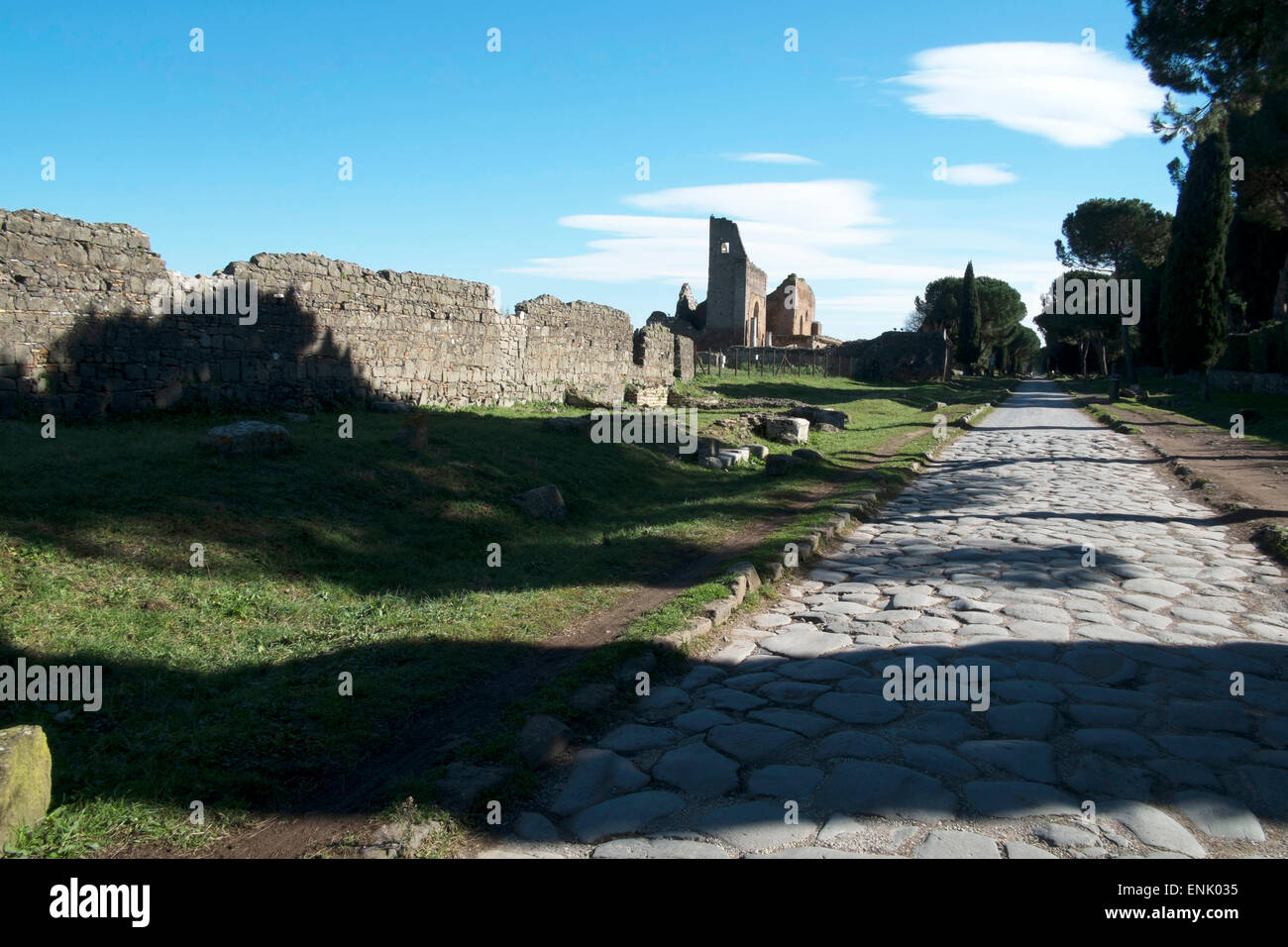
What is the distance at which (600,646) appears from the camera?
5.40 meters

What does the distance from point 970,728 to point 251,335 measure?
1217 centimetres

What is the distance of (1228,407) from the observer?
2831 cm

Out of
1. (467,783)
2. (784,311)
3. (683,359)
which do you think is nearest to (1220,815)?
(467,783)

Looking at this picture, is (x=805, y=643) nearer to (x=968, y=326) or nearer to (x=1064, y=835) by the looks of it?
(x=1064, y=835)

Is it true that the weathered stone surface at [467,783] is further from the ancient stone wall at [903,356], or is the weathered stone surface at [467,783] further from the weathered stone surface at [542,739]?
the ancient stone wall at [903,356]

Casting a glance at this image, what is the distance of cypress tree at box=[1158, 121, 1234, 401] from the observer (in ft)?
102

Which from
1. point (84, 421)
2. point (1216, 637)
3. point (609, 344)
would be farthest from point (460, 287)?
point (1216, 637)

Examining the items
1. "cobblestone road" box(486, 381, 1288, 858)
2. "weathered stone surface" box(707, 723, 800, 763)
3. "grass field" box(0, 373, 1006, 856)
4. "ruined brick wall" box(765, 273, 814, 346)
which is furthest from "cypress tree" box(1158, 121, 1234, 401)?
"weathered stone surface" box(707, 723, 800, 763)

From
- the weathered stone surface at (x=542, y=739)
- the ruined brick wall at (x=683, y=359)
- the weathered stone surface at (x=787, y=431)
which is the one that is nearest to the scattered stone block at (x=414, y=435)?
the weathered stone surface at (x=542, y=739)

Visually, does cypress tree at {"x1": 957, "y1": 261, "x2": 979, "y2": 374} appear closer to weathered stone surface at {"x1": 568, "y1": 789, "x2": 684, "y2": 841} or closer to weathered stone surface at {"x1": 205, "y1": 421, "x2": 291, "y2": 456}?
weathered stone surface at {"x1": 205, "y1": 421, "x2": 291, "y2": 456}

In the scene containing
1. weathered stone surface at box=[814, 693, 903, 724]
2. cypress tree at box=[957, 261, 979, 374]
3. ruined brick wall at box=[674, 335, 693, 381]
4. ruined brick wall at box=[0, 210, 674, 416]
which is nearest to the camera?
weathered stone surface at box=[814, 693, 903, 724]

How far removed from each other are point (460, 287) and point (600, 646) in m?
13.0

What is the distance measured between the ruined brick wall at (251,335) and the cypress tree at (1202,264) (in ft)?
82.1

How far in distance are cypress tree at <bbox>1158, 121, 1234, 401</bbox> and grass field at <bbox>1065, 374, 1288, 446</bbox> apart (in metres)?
1.28
